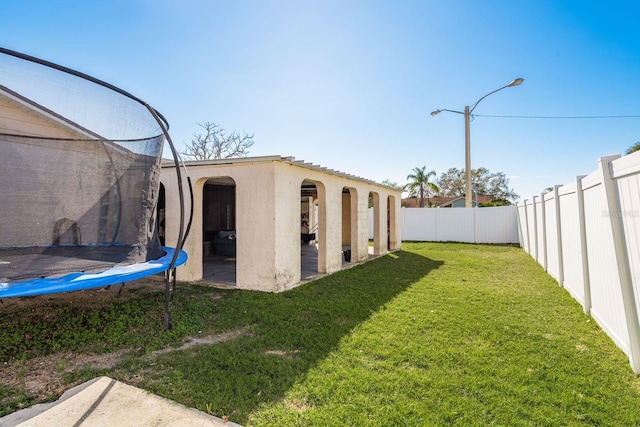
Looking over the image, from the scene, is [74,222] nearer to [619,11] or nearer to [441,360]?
[441,360]

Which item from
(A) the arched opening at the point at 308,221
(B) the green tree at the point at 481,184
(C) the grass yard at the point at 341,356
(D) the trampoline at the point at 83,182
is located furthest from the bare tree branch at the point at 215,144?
(B) the green tree at the point at 481,184

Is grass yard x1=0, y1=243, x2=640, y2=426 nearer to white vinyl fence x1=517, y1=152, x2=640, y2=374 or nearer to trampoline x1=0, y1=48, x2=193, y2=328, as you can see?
Result: white vinyl fence x1=517, y1=152, x2=640, y2=374

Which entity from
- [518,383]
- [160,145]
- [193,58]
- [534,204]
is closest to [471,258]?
[534,204]

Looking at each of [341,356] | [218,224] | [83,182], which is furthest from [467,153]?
[83,182]

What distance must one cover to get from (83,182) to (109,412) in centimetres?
342

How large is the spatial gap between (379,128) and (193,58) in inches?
321

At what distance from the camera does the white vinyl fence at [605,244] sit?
102 inches

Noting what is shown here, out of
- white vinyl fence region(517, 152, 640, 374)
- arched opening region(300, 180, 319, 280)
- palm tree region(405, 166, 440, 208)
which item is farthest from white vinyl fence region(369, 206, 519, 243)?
palm tree region(405, 166, 440, 208)

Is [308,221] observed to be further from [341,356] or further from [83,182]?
[341,356]

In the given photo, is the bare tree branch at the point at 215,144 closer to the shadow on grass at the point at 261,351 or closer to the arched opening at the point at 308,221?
the arched opening at the point at 308,221

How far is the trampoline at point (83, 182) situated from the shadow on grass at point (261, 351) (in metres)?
1.00

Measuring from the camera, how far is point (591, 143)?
18.4m

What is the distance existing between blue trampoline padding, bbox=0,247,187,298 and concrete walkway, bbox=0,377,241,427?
0.92 metres

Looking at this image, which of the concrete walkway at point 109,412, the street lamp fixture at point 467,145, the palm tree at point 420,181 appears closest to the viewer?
the concrete walkway at point 109,412
